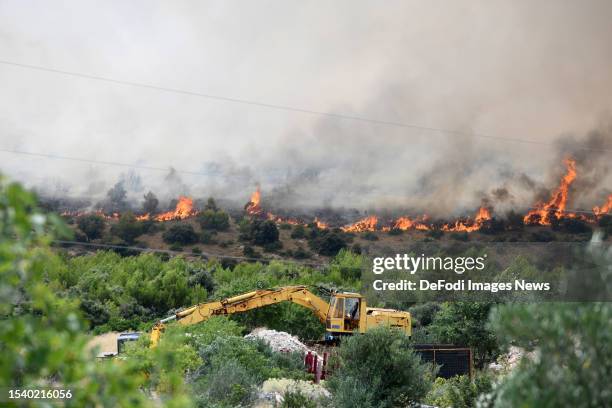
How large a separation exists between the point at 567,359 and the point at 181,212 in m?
68.2

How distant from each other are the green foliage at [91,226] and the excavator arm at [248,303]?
1612 inches

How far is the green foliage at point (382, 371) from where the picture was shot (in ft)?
54.9

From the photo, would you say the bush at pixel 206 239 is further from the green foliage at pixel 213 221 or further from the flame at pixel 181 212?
the flame at pixel 181 212

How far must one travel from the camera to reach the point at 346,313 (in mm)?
27172

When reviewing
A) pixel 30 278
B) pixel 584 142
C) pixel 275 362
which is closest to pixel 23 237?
pixel 30 278

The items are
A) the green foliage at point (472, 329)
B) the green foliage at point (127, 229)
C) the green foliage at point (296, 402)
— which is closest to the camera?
the green foliage at point (296, 402)

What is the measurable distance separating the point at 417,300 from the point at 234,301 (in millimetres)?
20043

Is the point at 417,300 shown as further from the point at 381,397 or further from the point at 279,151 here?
the point at 279,151

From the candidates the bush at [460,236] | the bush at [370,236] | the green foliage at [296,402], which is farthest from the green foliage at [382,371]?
the bush at [460,236]

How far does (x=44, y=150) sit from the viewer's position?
77.9 metres

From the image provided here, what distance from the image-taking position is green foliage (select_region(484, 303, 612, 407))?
5.50 m

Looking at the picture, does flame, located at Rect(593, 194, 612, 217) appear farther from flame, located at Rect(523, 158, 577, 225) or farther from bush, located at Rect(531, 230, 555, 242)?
bush, located at Rect(531, 230, 555, 242)

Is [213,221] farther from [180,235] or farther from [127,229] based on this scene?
[127,229]

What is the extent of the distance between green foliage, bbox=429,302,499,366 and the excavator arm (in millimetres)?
5384
